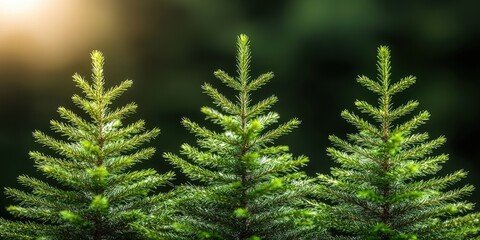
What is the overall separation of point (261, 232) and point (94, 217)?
91cm

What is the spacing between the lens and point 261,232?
298 cm

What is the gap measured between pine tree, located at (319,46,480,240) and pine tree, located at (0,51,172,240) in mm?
984

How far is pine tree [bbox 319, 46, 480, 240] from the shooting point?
2.89 meters

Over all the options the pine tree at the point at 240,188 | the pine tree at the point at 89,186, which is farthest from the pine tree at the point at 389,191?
the pine tree at the point at 89,186

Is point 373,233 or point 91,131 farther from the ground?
point 91,131

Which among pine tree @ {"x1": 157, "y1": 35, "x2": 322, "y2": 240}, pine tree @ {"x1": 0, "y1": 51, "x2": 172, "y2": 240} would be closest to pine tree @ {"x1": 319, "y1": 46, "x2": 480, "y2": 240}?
pine tree @ {"x1": 157, "y1": 35, "x2": 322, "y2": 240}

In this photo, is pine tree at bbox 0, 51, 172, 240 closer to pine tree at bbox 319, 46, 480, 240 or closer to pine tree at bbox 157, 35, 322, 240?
pine tree at bbox 157, 35, 322, 240

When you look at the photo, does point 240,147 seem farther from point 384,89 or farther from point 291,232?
point 384,89

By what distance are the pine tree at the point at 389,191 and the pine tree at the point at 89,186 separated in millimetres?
984

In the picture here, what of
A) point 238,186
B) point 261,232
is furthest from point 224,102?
point 261,232

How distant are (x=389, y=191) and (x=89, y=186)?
1.62m

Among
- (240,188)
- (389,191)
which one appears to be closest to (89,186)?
(240,188)

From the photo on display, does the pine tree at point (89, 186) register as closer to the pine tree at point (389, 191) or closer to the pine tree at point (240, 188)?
the pine tree at point (240, 188)

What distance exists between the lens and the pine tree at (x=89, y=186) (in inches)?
118
